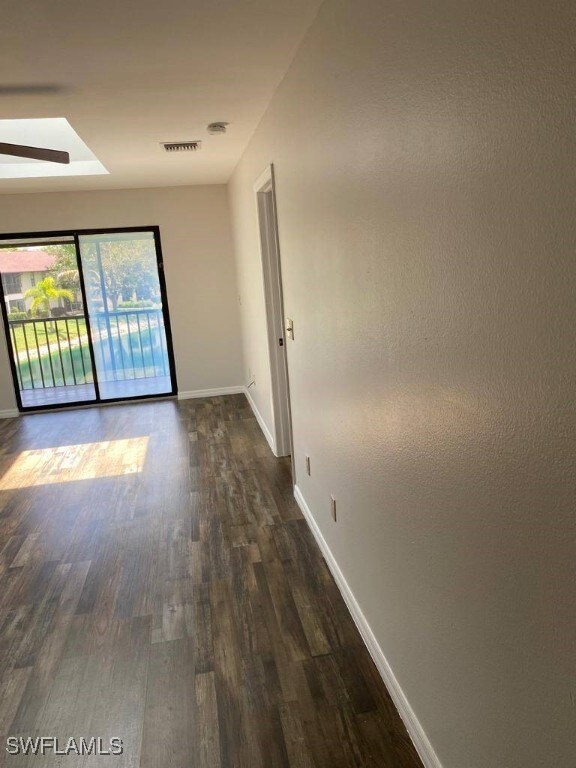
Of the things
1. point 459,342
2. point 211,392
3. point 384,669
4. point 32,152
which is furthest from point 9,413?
point 459,342

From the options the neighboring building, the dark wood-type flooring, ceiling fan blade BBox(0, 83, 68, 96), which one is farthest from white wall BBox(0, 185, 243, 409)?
ceiling fan blade BBox(0, 83, 68, 96)

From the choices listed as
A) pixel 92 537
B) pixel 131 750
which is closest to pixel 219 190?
pixel 92 537

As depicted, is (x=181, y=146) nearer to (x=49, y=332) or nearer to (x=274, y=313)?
(x=274, y=313)

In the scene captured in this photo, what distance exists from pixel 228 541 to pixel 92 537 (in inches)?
32.7

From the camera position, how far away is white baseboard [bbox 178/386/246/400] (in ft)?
21.5

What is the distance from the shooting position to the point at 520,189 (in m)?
0.93

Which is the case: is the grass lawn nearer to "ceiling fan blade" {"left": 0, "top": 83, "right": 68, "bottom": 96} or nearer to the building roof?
the building roof

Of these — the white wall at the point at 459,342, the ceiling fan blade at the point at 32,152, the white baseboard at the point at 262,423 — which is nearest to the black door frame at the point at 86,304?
the white baseboard at the point at 262,423

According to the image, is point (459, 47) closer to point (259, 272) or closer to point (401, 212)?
point (401, 212)

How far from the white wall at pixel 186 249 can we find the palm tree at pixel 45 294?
1.79 ft

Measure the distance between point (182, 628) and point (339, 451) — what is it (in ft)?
3.32

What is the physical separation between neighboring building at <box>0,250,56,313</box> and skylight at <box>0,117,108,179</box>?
1.16m

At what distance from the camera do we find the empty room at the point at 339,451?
97 cm

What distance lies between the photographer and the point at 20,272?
6102 mm
